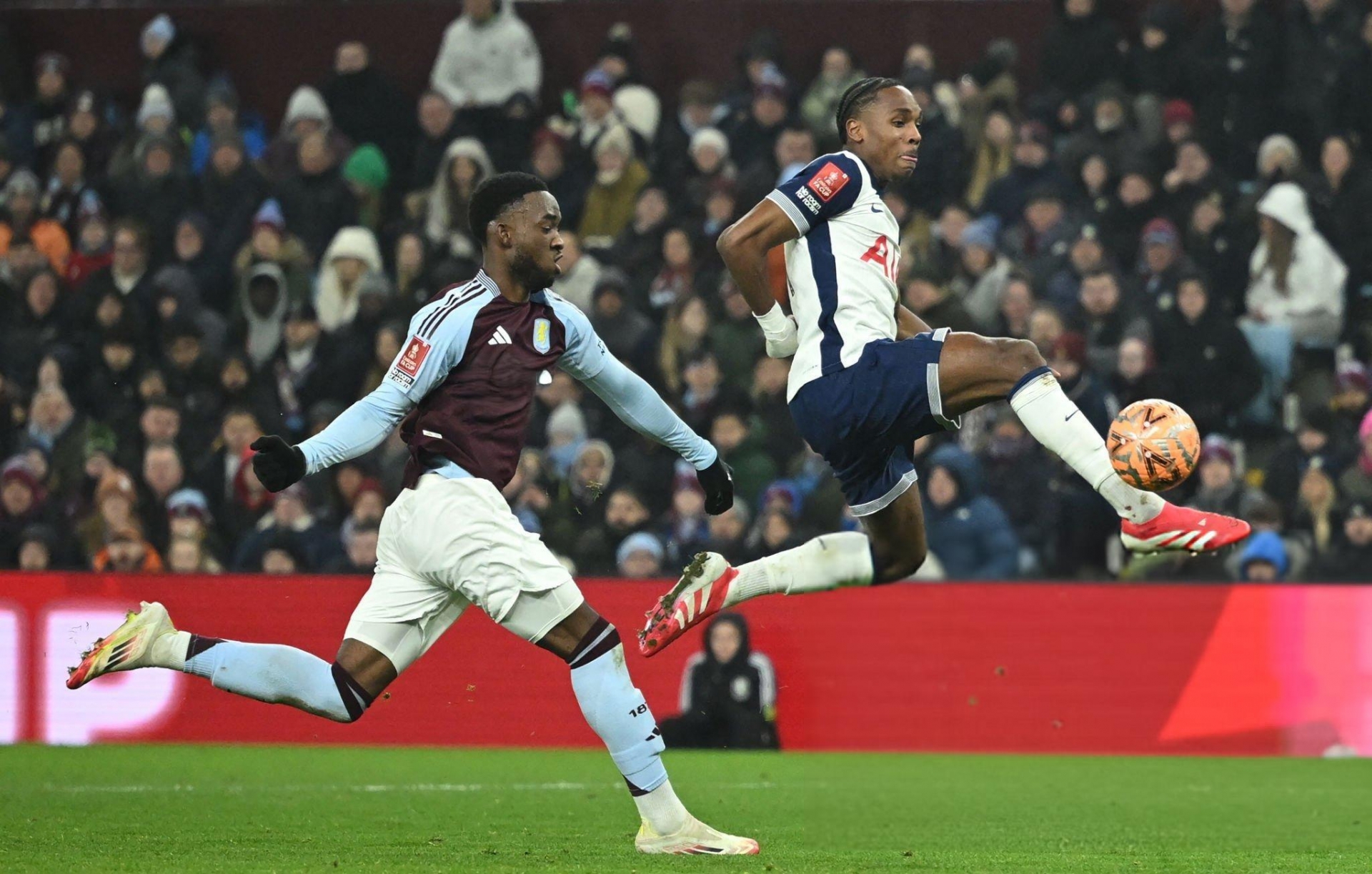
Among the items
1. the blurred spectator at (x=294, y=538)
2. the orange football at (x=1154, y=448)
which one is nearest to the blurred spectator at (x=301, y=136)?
the blurred spectator at (x=294, y=538)

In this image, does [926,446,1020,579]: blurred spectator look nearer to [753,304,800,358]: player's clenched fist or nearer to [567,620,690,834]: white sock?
[753,304,800,358]: player's clenched fist

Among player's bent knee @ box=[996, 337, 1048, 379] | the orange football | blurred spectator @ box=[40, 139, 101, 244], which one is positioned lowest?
the orange football

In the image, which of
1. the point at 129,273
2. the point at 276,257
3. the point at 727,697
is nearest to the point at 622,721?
the point at 727,697

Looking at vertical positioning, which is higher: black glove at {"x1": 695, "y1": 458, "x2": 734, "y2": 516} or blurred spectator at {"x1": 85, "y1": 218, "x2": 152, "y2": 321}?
blurred spectator at {"x1": 85, "y1": 218, "x2": 152, "y2": 321}

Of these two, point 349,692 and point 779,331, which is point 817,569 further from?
point 349,692

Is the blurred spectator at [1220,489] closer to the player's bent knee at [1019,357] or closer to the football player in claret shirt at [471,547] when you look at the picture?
the player's bent knee at [1019,357]

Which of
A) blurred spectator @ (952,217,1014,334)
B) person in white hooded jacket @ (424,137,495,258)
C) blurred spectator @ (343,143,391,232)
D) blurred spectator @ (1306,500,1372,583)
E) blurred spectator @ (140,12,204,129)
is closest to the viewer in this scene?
blurred spectator @ (1306,500,1372,583)

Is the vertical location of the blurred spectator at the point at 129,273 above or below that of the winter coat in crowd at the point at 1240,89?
below

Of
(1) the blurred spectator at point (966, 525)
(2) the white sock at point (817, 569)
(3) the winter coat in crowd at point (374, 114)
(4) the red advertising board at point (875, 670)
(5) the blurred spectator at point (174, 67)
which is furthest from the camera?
(5) the blurred spectator at point (174, 67)

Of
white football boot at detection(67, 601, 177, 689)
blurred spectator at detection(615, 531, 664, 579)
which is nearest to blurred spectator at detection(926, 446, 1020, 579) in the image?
blurred spectator at detection(615, 531, 664, 579)

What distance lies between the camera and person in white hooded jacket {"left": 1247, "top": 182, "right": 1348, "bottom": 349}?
13047 millimetres

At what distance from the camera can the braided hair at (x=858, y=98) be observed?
713 centimetres

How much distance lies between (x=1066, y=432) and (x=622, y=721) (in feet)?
5.81

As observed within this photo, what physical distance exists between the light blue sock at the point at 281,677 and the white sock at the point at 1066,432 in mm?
2435
